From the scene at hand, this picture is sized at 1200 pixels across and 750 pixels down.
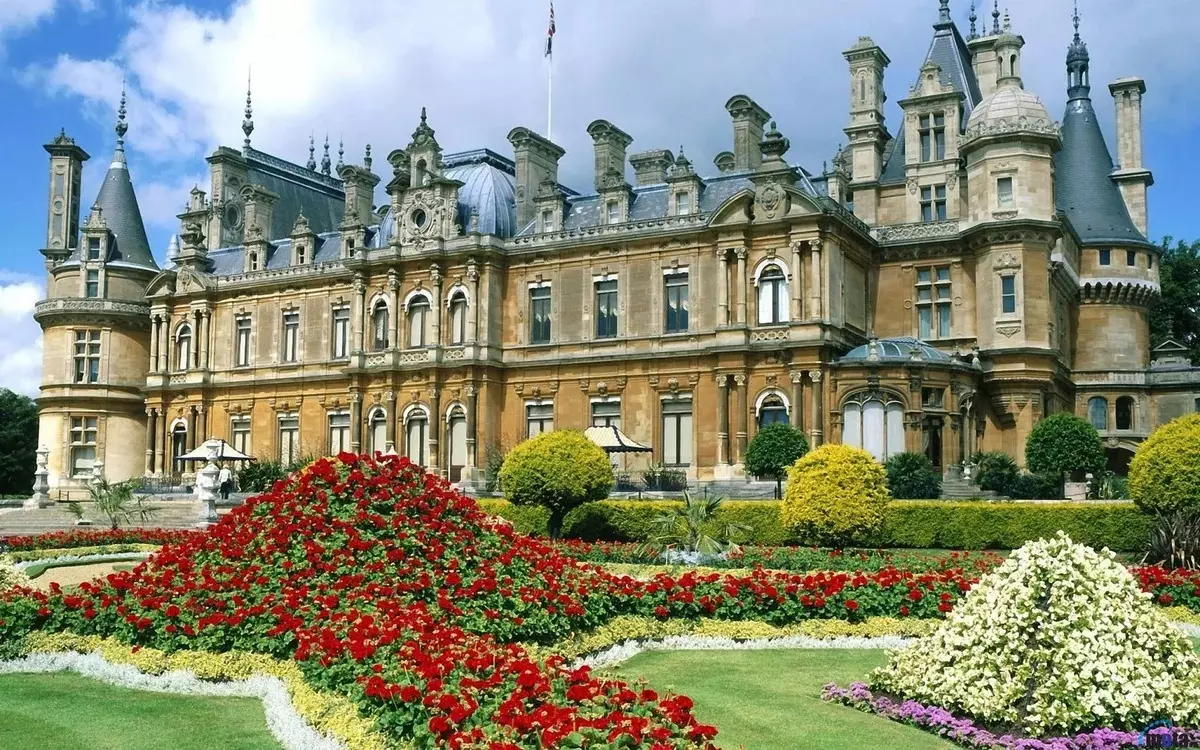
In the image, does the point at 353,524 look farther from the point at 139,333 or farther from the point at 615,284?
the point at 139,333

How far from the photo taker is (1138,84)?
155 feet

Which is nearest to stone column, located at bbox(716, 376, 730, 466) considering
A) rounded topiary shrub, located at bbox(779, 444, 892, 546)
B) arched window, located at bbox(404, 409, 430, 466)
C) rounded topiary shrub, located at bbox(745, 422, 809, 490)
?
rounded topiary shrub, located at bbox(745, 422, 809, 490)

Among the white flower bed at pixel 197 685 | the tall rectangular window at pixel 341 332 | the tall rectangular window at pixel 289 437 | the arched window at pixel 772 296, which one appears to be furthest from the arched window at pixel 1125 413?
the white flower bed at pixel 197 685

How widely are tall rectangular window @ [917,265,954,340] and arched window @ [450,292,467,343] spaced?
1671 centimetres

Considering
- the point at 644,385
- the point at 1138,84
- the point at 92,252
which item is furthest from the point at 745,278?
the point at 92,252

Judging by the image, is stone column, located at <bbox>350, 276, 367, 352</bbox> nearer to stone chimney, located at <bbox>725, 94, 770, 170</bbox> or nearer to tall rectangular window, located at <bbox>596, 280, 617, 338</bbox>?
tall rectangular window, located at <bbox>596, 280, 617, 338</bbox>

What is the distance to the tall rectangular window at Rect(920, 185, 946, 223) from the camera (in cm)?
3994

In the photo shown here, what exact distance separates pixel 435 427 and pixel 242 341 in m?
12.8

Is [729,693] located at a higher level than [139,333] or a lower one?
lower

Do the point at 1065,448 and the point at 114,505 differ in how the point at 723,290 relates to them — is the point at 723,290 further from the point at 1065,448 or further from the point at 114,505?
the point at 114,505

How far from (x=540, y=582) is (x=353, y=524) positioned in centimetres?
245

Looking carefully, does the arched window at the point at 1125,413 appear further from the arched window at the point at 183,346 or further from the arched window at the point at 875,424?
the arched window at the point at 183,346

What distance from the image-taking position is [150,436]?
51250mm

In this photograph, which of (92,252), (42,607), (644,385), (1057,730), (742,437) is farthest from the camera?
(92,252)
